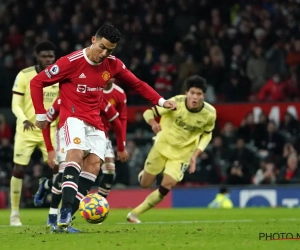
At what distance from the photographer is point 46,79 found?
9.57 meters

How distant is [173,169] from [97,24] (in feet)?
40.8

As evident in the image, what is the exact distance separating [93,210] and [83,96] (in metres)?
1.28

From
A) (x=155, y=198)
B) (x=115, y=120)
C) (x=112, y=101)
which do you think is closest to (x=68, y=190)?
(x=115, y=120)

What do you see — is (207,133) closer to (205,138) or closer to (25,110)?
(205,138)

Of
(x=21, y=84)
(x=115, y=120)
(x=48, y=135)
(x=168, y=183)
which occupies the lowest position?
(x=168, y=183)

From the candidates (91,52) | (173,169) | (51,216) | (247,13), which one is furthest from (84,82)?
(247,13)

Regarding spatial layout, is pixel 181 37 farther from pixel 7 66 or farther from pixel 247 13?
pixel 7 66

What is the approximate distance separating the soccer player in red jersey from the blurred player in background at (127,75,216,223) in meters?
3.09

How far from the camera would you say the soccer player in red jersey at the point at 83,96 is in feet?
31.0

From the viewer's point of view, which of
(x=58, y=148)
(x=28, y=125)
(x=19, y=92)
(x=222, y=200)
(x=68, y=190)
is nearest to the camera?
(x=68, y=190)

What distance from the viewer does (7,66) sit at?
79.7ft

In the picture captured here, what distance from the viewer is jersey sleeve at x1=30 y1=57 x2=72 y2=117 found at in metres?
9.53

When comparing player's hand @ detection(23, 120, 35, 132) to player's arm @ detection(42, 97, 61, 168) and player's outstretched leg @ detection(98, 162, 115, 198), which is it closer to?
player's arm @ detection(42, 97, 61, 168)

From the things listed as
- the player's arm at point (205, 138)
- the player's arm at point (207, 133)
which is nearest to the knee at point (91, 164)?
the player's arm at point (205, 138)
